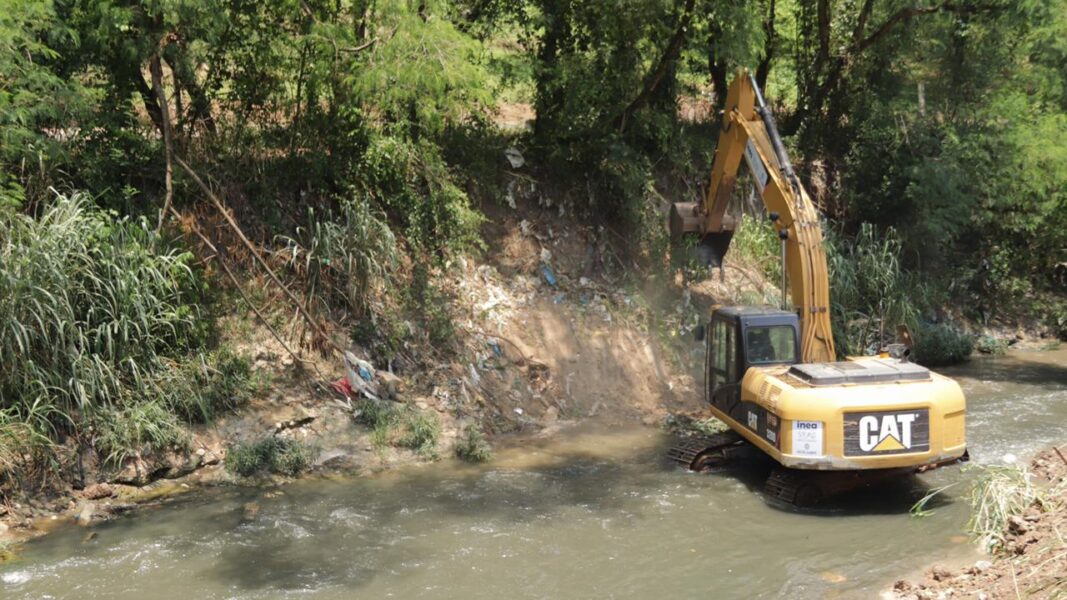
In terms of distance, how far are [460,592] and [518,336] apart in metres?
6.63

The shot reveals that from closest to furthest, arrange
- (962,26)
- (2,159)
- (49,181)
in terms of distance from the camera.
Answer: (2,159), (49,181), (962,26)

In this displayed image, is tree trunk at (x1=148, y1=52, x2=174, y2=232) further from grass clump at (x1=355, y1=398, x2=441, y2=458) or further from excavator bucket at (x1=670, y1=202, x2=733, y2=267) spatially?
excavator bucket at (x1=670, y1=202, x2=733, y2=267)

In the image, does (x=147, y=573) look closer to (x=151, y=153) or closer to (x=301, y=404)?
(x=301, y=404)

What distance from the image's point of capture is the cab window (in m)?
11.3

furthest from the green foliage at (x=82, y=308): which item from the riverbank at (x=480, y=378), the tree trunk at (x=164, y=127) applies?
the riverbank at (x=480, y=378)

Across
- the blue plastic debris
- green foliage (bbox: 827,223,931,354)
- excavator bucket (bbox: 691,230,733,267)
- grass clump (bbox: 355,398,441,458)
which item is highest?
excavator bucket (bbox: 691,230,733,267)

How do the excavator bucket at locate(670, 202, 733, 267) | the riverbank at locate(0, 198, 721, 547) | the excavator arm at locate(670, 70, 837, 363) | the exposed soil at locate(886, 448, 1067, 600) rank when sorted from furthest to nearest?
the excavator bucket at locate(670, 202, 733, 267) → the excavator arm at locate(670, 70, 837, 363) → the riverbank at locate(0, 198, 721, 547) → the exposed soil at locate(886, 448, 1067, 600)

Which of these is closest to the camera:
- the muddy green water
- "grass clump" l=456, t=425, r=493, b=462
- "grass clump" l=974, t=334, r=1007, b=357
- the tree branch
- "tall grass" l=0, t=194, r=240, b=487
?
the muddy green water

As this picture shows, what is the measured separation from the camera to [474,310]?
1488cm

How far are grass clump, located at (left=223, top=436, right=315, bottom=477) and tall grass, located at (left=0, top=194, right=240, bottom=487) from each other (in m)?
0.69

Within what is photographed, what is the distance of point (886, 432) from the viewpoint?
970cm

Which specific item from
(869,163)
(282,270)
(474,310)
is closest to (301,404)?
(282,270)

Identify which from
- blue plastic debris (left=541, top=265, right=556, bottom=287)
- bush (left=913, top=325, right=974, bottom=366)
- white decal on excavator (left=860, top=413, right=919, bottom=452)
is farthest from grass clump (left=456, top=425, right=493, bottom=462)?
bush (left=913, top=325, right=974, bottom=366)

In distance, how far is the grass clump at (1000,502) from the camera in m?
8.61
